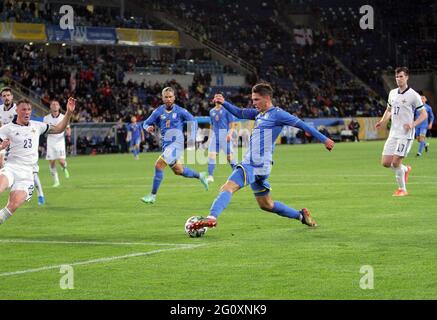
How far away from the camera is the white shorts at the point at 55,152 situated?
27.6 metres

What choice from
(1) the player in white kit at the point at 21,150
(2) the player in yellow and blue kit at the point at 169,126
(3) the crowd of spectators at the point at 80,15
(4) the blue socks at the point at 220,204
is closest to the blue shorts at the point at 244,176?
(4) the blue socks at the point at 220,204

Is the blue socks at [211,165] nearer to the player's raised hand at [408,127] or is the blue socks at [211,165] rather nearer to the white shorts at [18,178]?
the player's raised hand at [408,127]

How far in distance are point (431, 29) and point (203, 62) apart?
907 inches

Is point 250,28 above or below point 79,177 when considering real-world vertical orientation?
above

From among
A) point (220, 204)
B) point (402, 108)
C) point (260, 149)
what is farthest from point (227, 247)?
point (402, 108)

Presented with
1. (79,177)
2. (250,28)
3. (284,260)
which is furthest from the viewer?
(250,28)

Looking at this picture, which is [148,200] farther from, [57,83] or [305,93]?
[305,93]

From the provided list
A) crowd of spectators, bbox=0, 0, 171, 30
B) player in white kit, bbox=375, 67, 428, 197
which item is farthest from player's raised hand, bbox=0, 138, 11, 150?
crowd of spectators, bbox=0, 0, 171, 30

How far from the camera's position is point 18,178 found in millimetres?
14781

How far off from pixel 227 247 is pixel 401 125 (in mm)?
8684

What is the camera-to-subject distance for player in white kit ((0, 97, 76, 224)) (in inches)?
578

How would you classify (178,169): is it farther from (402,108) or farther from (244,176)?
(244,176)

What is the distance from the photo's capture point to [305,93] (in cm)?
7131
